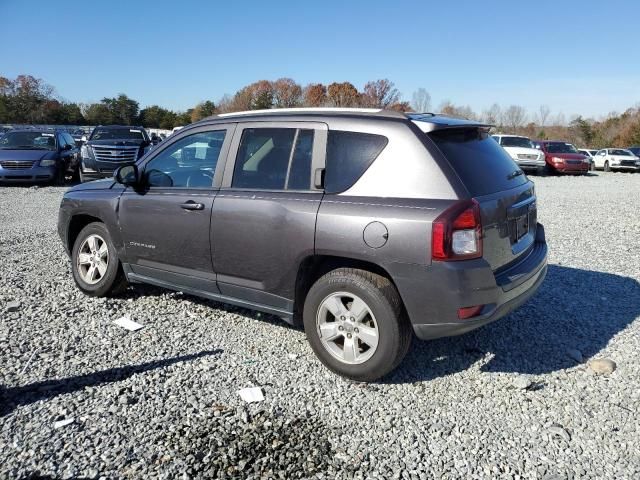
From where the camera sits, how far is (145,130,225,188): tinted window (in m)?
4.32

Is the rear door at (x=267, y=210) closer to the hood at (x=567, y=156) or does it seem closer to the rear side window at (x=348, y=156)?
the rear side window at (x=348, y=156)

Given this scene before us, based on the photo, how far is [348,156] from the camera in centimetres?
359

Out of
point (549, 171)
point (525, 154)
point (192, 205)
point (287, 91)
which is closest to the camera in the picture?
point (192, 205)

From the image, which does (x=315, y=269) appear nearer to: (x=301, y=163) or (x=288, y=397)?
(x=301, y=163)

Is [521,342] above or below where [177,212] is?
below

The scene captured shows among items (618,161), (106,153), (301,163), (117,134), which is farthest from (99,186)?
(618,161)

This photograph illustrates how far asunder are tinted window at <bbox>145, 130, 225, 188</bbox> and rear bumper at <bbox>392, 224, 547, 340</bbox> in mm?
1990

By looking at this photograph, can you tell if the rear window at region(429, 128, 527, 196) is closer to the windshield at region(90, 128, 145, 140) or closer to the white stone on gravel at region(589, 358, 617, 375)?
the white stone on gravel at region(589, 358, 617, 375)

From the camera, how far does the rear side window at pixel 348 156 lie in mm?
3502

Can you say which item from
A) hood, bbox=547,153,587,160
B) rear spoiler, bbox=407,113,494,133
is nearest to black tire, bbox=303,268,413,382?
rear spoiler, bbox=407,113,494,133

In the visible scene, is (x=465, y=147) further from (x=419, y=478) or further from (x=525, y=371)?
(x=419, y=478)

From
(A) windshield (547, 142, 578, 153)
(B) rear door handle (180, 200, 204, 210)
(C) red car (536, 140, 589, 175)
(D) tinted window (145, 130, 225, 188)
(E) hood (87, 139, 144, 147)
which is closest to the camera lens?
(B) rear door handle (180, 200, 204, 210)

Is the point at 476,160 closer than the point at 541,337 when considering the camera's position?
Yes

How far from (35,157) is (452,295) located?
1536 cm
